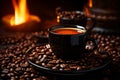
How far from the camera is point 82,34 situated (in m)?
1.33

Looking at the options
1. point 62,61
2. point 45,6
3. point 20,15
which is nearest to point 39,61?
point 62,61

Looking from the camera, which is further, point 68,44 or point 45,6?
point 45,6

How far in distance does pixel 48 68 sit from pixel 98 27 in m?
1.02

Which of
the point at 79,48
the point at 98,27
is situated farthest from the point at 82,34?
the point at 98,27

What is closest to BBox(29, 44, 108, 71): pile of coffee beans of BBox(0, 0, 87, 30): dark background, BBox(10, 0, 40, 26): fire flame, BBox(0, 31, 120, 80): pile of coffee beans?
BBox(0, 31, 120, 80): pile of coffee beans

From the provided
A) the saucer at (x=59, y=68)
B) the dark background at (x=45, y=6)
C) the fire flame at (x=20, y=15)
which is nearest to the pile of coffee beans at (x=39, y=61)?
the saucer at (x=59, y=68)

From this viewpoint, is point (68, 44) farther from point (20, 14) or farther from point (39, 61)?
Answer: point (20, 14)

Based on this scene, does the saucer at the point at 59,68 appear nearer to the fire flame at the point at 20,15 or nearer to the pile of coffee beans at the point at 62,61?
the pile of coffee beans at the point at 62,61

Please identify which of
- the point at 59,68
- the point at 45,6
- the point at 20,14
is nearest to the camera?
the point at 59,68

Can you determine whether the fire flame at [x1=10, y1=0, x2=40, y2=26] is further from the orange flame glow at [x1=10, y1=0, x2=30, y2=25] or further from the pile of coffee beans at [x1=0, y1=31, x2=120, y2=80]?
the pile of coffee beans at [x1=0, y1=31, x2=120, y2=80]

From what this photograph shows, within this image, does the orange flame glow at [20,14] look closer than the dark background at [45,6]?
Yes

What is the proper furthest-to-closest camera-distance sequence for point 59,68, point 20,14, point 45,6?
1. point 45,6
2. point 20,14
3. point 59,68

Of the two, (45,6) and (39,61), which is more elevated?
(45,6)

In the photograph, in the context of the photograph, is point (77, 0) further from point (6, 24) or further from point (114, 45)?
point (114, 45)
